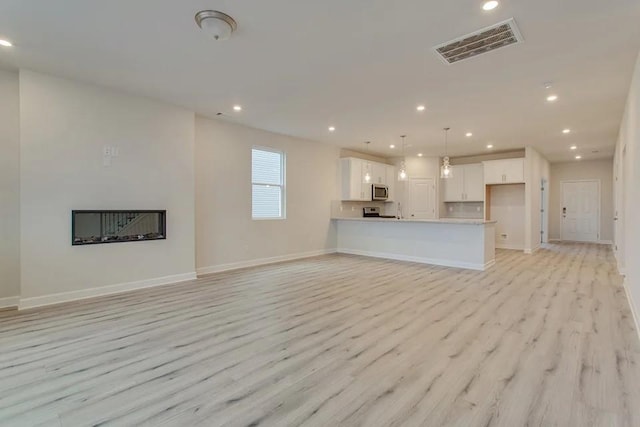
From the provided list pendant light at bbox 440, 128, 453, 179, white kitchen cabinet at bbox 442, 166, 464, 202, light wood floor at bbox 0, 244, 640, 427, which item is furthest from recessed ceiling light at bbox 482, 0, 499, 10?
white kitchen cabinet at bbox 442, 166, 464, 202

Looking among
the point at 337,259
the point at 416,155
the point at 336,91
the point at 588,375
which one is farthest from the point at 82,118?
the point at 416,155

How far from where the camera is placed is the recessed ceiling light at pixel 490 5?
2.42 m

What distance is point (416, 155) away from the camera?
30.2 feet

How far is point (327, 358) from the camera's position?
2.44 metres

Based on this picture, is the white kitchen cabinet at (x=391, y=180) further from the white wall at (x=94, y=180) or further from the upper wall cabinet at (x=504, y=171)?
the white wall at (x=94, y=180)

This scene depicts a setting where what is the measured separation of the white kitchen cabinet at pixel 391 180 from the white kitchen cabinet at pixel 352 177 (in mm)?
1217

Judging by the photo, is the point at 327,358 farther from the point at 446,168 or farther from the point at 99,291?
the point at 446,168

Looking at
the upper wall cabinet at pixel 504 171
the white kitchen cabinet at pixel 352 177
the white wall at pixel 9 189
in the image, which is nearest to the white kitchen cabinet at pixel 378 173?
the white kitchen cabinet at pixel 352 177

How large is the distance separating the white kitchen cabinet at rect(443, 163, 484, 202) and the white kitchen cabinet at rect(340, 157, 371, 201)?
114 inches

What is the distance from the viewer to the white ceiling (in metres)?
2.54

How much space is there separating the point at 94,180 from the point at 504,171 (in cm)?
869

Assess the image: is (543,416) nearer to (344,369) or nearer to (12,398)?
(344,369)

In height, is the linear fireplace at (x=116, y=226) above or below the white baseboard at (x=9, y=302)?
above

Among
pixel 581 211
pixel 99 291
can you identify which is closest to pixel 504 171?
pixel 581 211
